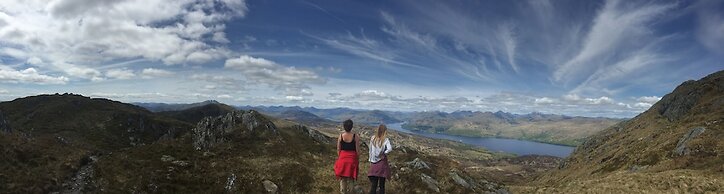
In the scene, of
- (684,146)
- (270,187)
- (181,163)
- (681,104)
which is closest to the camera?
(270,187)

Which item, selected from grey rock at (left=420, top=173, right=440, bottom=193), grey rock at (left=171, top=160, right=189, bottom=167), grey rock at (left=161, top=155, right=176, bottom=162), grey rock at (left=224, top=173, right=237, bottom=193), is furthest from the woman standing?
grey rock at (left=161, top=155, right=176, bottom=162)

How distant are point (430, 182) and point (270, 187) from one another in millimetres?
11955

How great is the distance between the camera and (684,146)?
5109cm

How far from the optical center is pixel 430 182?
102ft

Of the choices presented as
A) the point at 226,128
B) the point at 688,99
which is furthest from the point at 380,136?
the point at 688,99

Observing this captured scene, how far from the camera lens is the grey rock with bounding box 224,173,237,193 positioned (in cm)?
2587

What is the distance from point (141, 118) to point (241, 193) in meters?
197

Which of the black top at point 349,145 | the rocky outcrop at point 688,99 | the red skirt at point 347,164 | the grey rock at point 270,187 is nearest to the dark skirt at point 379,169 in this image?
the red skirt at point 347,164

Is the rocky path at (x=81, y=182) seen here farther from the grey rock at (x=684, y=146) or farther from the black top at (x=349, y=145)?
the grey rock at (x=684, y=146)

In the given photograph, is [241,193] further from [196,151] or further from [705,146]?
[705,146]

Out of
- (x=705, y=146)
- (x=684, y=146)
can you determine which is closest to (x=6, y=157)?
(x=705, y=146)

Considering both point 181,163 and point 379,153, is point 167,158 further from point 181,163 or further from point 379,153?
point 379,153

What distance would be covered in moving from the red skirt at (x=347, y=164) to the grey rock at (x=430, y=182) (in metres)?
14.1

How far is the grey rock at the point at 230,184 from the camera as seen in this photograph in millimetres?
25867
